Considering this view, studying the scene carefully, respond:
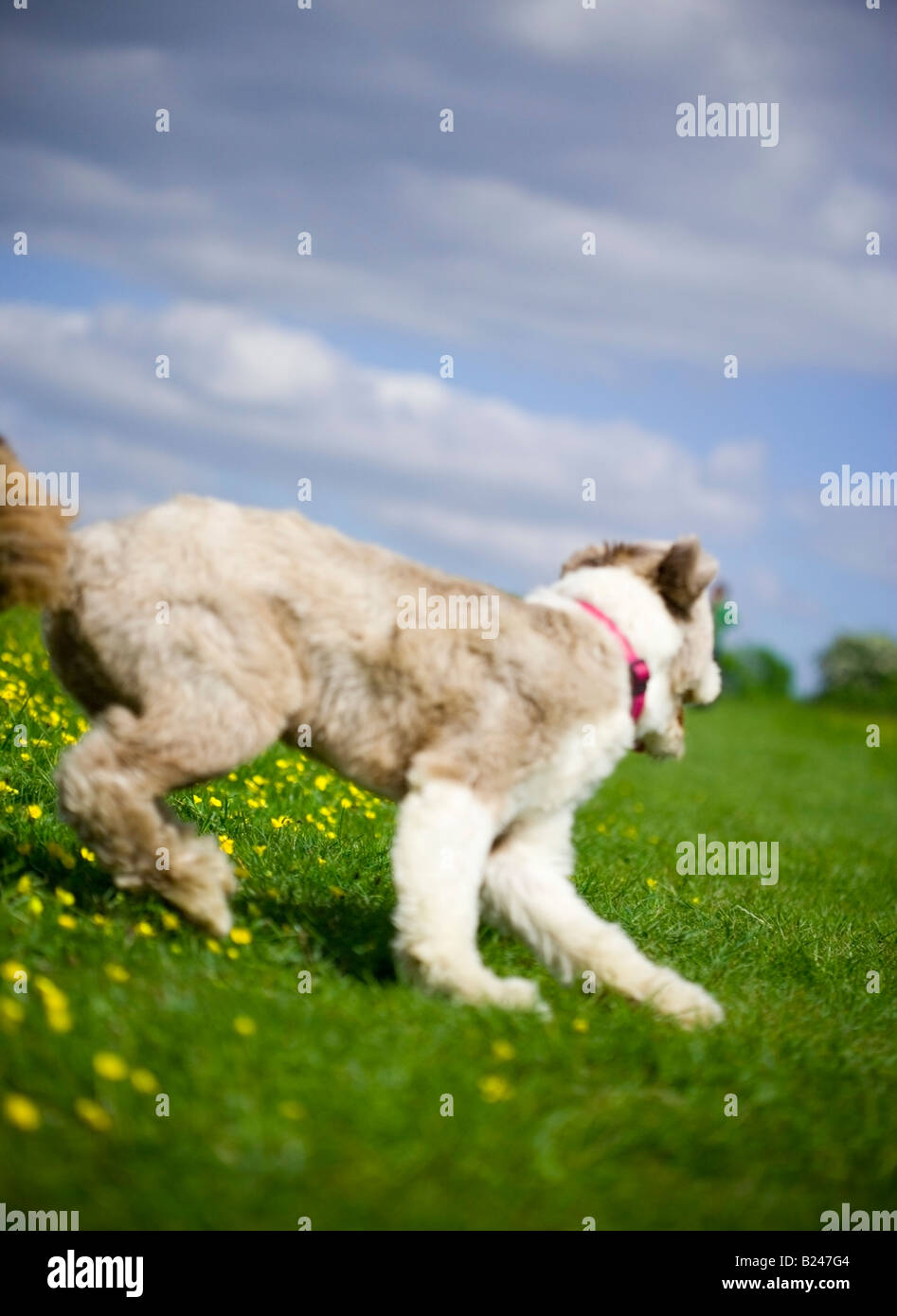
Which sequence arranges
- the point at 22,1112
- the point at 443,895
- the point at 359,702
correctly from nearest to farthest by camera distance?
the point at 22,1112, the point at 443,895, the point at 359,702

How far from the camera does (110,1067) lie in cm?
351

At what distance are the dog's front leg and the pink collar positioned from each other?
3.00 feet

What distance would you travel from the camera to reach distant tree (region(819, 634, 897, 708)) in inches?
1678

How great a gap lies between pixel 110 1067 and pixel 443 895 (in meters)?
1.52

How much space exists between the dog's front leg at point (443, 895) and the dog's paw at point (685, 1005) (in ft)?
1.86

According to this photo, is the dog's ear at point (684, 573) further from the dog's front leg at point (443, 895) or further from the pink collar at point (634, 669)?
the dog's front leg at point (443, 895)

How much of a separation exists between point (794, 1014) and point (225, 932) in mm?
2447

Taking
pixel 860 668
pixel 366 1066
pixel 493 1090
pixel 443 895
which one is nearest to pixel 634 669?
pixel 443 895

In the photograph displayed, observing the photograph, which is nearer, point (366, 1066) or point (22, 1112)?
point (22, 1112)

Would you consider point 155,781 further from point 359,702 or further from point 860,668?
point 860,668

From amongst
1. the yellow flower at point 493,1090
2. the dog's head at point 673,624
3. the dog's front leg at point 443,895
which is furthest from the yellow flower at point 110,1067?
the dog's head at point 673,624

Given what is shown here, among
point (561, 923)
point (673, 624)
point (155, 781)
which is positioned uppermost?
point (673, 624)

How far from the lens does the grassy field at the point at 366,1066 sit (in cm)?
336
